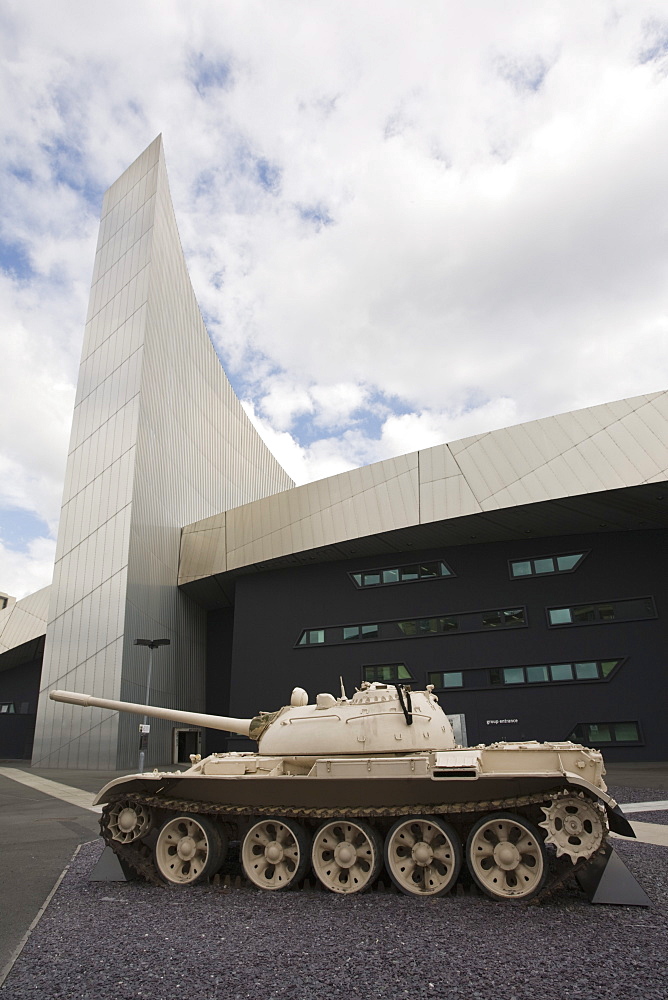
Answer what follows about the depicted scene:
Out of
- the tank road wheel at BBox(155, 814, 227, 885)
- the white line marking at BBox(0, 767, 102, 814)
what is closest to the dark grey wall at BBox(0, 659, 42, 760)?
the white line marking at BBox(0, 767, 102, 814)

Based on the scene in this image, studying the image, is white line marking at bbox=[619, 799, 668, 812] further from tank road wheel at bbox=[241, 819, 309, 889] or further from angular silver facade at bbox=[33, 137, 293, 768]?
A: angular silver facade at bbox=[33, 137, 293, 768]

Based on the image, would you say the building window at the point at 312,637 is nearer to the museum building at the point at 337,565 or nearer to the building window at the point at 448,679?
the museum building at the point at 337,565

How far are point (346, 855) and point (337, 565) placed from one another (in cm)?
2061

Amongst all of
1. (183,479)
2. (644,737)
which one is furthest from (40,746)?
(644,737)

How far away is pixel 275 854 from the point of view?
285 inches

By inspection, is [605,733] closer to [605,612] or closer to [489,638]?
[605,612]

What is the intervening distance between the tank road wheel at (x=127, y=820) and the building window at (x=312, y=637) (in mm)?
19562

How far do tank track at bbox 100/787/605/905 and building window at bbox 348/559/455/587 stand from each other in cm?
1851

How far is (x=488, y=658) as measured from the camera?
2377 centimetres

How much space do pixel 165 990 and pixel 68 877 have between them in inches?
161

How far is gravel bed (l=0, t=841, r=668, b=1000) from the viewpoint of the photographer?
441cm

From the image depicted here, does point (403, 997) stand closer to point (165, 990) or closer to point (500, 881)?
point (165, 990)

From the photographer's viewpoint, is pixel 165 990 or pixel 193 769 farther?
pixel 193 769

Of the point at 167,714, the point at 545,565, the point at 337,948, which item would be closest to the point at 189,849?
the point at 167,714
